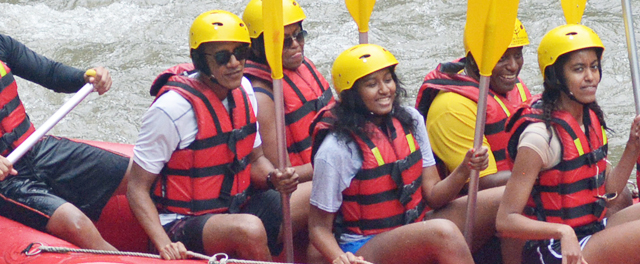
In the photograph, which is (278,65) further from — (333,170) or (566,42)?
(566,42)

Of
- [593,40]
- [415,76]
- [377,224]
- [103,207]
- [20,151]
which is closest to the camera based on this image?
[593,40]

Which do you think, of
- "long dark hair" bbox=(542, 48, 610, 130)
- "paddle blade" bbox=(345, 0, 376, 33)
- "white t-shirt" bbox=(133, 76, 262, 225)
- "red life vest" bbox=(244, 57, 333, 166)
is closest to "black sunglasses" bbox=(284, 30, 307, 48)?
"red life vest" bbox=(244, 57, 333, 166)

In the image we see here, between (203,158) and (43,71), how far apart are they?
2.68ft

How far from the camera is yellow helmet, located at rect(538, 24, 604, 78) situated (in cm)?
249

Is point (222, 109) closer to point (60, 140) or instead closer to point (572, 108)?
point (60, 140)

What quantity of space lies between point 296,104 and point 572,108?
1.09m

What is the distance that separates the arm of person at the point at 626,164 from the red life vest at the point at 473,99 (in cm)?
41

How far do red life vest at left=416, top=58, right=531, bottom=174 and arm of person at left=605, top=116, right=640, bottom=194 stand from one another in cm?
41

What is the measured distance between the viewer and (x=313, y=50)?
6996 millimetres

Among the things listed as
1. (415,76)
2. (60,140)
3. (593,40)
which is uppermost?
(593,40)

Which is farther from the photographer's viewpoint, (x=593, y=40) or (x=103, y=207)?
(x=103, y=207)

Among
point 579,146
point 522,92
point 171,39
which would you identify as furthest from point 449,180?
point 171,39

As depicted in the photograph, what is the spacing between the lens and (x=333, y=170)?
2.57m

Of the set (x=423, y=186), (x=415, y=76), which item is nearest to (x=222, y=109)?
(x=423, y=186)
